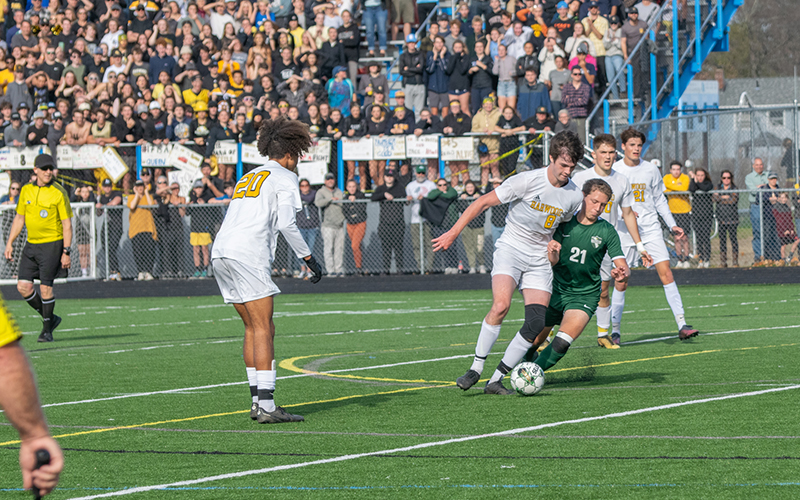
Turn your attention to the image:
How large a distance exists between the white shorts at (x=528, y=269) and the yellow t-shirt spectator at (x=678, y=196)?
12581 mm

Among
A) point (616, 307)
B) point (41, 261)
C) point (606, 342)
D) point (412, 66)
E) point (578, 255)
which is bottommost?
point (606, 342)

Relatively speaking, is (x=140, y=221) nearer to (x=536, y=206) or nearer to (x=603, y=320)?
(x=603, y=320)

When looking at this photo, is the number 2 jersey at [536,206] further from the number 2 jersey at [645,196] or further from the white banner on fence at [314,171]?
the white banner on fence at [314,171]

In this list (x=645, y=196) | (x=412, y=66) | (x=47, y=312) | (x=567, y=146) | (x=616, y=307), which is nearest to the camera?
(x=567, y=146)

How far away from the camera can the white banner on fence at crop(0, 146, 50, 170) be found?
24.2 meters

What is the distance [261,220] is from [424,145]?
14426mm

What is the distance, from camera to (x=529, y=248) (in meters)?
8.99

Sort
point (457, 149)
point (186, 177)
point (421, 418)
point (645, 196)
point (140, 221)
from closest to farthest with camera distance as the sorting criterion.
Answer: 1. point (421, 418)
2. point (645, 196)
3. point (457, 149)
4. point (140, 221)
5. point (186, 177)

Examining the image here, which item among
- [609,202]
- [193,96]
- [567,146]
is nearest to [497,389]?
[567,146]

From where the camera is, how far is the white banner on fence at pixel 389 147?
2225cm

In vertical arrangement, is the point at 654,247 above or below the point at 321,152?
below

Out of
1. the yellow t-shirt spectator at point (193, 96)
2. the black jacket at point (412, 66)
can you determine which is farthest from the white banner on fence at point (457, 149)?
the yellow t-shirt spectator at point (193, 96)

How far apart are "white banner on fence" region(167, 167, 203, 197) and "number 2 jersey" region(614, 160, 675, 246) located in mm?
13082

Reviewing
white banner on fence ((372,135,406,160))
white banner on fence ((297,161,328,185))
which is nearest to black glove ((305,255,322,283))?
white banner on fence ((372,135,406,160))
